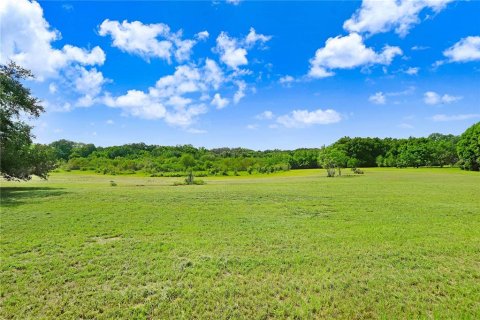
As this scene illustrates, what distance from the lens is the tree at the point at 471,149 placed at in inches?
2515

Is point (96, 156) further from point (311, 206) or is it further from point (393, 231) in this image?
point (393, 231)

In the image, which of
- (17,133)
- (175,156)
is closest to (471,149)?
(175,156)

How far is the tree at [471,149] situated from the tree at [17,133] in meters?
79.9

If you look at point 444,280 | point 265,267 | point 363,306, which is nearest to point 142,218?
point 265,267

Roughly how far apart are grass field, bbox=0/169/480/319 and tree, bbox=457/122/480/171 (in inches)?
2594

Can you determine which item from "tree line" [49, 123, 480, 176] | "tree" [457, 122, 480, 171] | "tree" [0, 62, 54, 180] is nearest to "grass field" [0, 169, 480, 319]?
"tree" [0, 62, 54, 180]

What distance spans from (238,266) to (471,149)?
78813 millimetres

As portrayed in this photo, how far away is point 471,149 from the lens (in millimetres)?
65125

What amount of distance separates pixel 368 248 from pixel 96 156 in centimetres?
10382

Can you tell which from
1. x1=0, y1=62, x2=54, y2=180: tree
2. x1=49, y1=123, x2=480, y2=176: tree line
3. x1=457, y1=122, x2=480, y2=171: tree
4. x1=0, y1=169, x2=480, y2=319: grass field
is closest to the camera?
x1=0, y1=169, x2=480, y2=319: grass field

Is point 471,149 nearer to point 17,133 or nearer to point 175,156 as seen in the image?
point 175,156

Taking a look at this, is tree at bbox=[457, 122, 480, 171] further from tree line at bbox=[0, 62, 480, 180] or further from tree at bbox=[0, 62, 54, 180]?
tree at bbox=[0, 62, 54, 180]

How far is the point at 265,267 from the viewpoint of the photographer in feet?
24.4

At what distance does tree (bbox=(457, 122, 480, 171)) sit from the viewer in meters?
63.9
